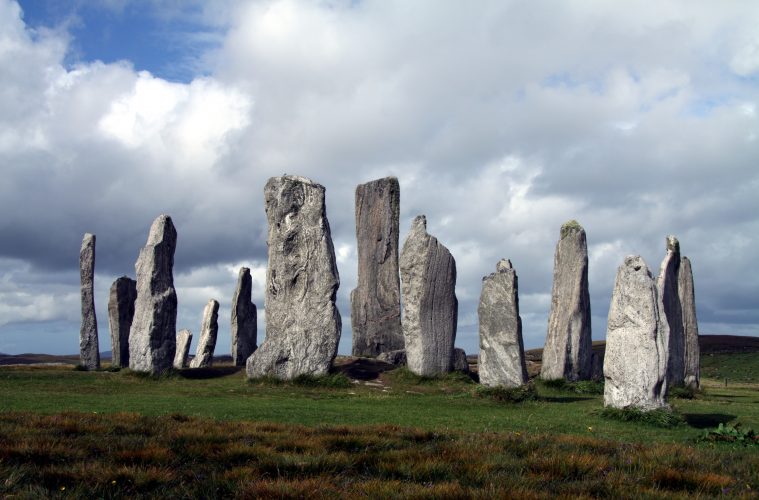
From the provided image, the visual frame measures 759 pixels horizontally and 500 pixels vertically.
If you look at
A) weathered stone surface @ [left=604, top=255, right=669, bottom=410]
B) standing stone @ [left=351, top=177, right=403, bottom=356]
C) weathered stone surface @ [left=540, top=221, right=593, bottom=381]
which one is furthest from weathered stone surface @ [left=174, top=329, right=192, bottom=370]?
weathered stone surface @ [left=604, top=255, right=669, bottom=410]

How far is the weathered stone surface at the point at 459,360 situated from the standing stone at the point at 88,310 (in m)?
14.9

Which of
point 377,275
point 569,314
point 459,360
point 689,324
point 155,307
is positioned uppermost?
point 377,275

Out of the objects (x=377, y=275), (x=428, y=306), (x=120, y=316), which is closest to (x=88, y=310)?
(x=120, y=316)

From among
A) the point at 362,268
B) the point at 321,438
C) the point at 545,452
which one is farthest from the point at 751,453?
the point at 362,268

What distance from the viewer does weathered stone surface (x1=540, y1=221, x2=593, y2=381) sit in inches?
979

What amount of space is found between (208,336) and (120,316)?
4.24m

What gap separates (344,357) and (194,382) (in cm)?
673

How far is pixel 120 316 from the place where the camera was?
1225 inches

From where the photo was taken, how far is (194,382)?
890 inches

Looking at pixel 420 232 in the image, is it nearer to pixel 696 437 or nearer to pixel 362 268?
pixel 362 268

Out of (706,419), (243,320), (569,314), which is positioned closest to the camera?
(706,419)

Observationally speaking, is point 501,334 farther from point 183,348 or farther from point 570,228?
point 183,348

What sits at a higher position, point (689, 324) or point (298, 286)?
point (298, 286)

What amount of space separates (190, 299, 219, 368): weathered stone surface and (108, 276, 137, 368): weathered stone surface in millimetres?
3472
